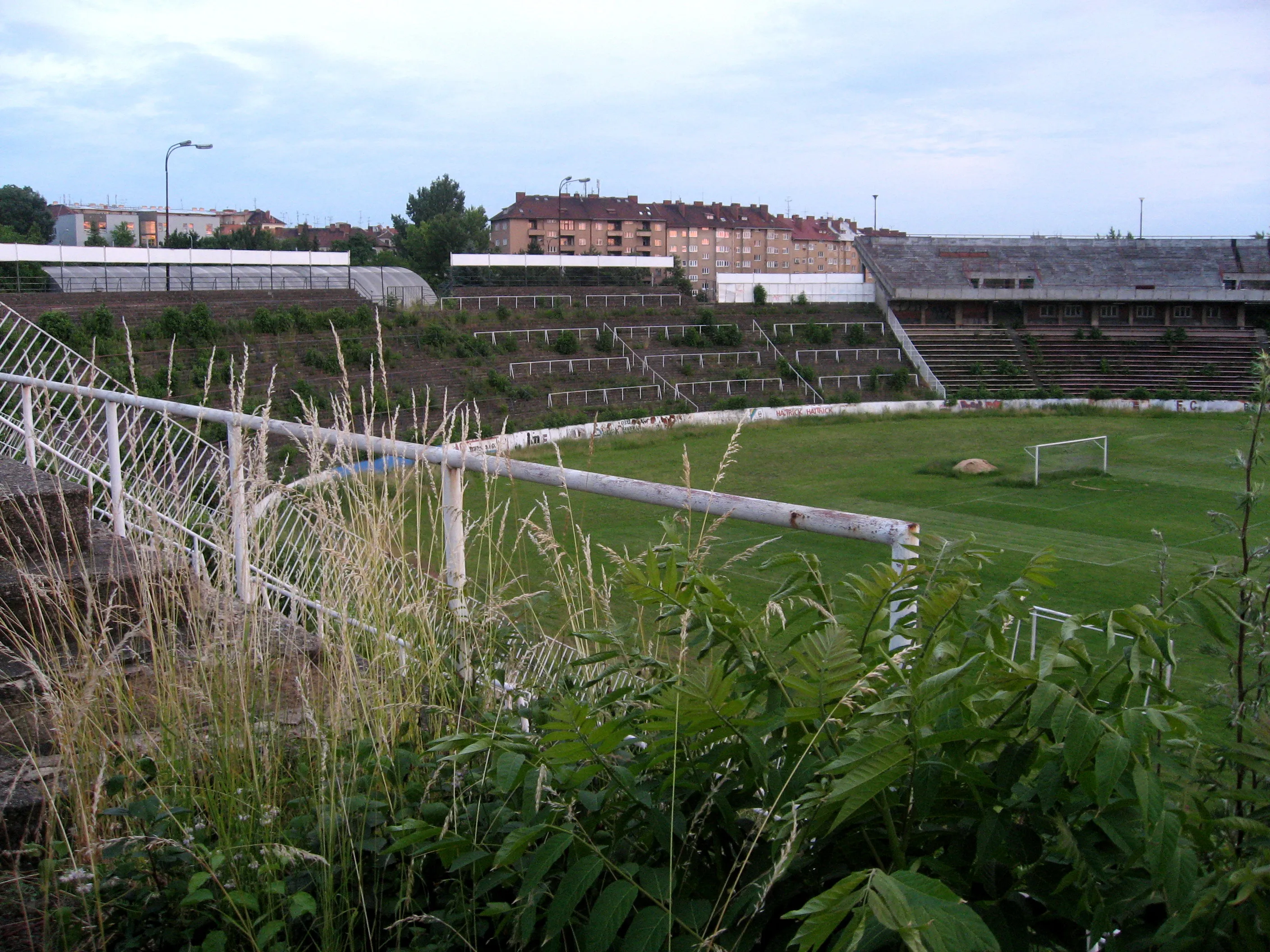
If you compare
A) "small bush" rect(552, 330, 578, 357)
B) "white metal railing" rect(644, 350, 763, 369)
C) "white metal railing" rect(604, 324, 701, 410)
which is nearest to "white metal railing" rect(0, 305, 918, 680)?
"white metal railing" rect(604, 324, 701, 410)

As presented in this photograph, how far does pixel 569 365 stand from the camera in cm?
4462

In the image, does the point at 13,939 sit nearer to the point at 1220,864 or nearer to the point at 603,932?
the point at 603,932

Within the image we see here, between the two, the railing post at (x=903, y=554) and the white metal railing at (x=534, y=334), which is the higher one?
the white metal railing at (x=534, y=334)

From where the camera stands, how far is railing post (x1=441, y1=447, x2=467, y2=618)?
9.00 ft

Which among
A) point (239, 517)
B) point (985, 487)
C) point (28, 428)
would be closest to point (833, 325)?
point (985, 487)

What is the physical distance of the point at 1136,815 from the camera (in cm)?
142

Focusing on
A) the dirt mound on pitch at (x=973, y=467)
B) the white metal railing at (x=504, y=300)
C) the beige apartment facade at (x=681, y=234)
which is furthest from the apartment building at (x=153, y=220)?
the dirt mound on pitch at (x=973, y=467)

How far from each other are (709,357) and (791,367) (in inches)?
159

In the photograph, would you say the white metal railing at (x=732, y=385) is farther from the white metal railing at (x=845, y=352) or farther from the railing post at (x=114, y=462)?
the railing post at (x=114, y=462)

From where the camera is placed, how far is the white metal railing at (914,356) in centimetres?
4834

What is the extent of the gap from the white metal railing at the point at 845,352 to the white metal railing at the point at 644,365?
28.0 feet

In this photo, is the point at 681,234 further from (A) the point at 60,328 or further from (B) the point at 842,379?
(A) the point at 60,328

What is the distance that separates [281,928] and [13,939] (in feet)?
2.16

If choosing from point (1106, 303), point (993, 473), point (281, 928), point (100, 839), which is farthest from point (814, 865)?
point (1106, 303)
